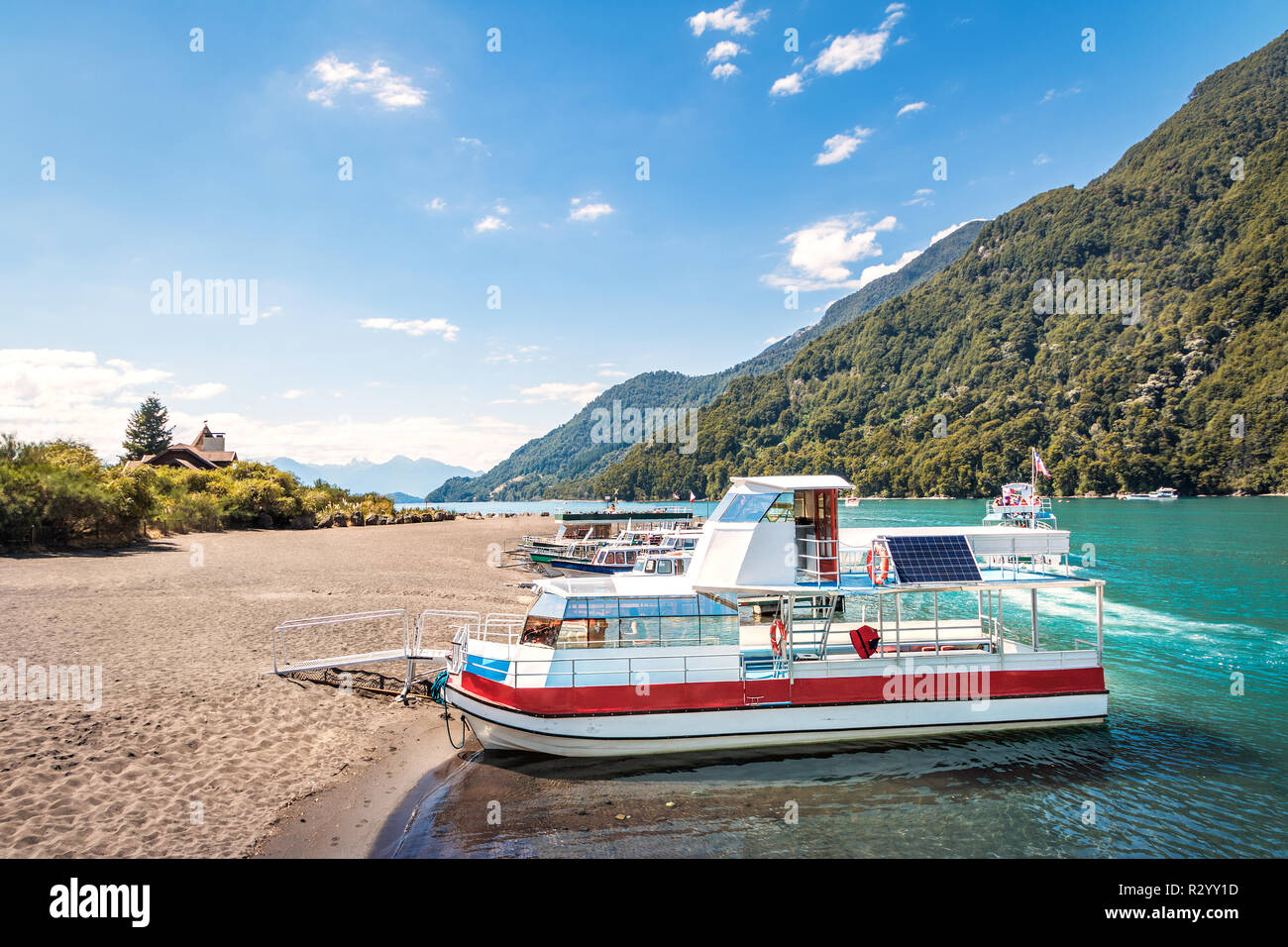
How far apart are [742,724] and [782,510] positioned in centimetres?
492

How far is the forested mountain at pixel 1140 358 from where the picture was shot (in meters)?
115

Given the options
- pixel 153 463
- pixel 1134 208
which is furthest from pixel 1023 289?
pixel 153 463

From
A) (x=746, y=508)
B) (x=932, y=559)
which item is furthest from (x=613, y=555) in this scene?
(x=932, y=559)

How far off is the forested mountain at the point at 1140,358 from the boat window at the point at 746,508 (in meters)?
134

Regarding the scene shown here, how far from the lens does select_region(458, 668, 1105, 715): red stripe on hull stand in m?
12.6

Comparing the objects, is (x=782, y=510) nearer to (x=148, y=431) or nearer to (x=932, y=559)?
(x=932, y=559)

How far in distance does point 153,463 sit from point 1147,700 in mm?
81439

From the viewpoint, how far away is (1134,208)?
180 metres

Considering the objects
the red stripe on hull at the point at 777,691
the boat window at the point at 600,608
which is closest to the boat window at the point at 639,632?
the boat window at the point at 600,608

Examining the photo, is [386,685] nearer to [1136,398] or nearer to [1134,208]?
[1136,398]

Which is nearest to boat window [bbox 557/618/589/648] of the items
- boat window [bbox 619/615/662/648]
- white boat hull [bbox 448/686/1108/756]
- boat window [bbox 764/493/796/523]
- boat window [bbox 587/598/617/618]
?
boat window [bbox 587/598/617/618]

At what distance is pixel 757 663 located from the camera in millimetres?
13891

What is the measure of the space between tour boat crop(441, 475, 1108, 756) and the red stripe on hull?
0.03 meters

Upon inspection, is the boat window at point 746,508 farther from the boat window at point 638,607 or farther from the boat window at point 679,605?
the boat window at point 638,607
